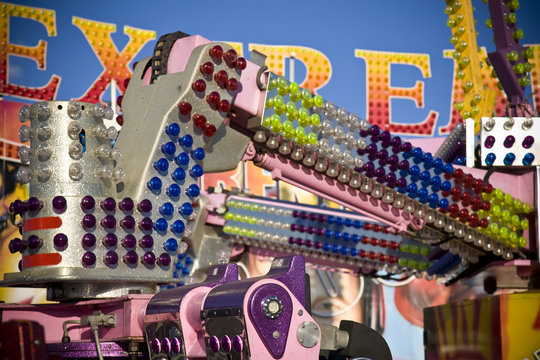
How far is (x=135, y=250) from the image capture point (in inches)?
165

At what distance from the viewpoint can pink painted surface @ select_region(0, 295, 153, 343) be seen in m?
3.97

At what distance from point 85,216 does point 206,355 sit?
1131 mm

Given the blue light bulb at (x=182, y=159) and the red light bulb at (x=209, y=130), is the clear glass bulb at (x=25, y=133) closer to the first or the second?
the blue light bulb at (x=182, y=159)

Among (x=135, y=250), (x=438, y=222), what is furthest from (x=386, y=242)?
(x=135, y=250)

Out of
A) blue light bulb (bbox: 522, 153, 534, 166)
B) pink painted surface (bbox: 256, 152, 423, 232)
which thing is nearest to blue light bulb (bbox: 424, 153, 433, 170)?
pink painted surface (bbox: 256, 152, 423, 232)

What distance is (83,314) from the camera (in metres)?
4.22

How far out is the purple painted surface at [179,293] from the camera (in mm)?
3557

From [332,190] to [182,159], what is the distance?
138cm

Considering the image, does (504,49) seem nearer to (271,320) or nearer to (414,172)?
(414,172)

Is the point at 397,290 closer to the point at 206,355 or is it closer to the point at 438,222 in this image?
the point at 438,222

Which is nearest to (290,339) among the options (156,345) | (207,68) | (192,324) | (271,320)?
(271,320)

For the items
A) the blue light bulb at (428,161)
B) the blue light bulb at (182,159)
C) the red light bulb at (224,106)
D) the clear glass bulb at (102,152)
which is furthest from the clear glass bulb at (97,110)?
the blue light bulb at (428,161)

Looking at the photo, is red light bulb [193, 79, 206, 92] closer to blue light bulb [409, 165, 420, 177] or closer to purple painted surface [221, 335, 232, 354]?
purple painted surface [221, 335, 232, 354]

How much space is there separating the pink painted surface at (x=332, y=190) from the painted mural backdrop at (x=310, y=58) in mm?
3857
